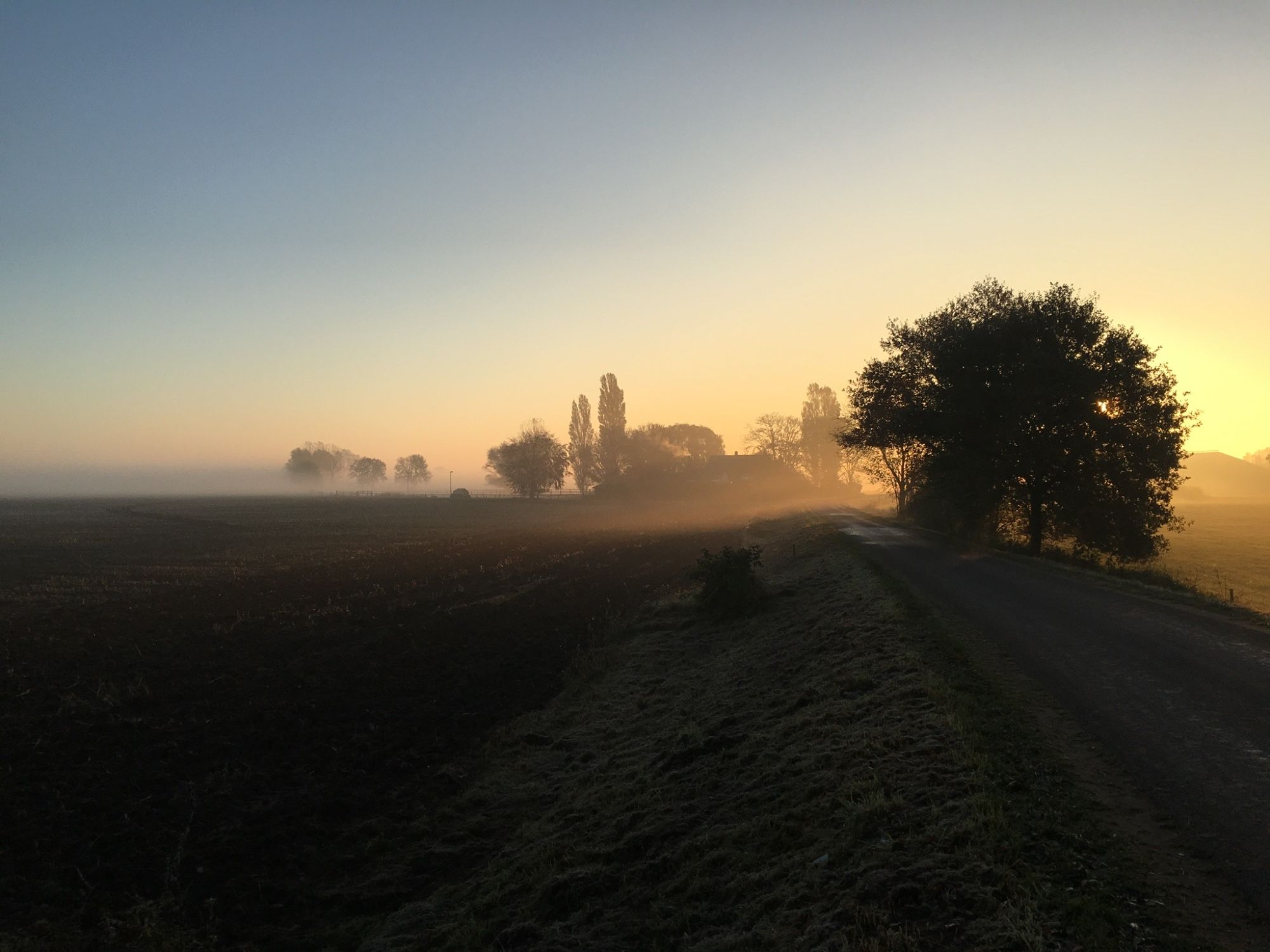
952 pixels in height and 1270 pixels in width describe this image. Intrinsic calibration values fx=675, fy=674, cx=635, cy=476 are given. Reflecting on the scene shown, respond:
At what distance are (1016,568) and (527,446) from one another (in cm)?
13460

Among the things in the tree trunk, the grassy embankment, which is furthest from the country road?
the tree trunk

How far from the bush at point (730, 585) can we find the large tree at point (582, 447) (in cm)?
12923

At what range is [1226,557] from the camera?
140 feet

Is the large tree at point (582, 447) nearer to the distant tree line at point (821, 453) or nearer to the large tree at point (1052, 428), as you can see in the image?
the distant tree line at point (821, 453)

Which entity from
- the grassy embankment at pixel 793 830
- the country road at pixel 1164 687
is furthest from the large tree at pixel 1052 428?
the grassy embankment at pixel 793 830

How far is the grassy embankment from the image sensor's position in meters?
6.04

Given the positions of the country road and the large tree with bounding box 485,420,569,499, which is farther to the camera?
the large tree with bounding box 485,420,569,499

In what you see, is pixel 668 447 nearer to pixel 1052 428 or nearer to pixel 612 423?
pixel 612 423

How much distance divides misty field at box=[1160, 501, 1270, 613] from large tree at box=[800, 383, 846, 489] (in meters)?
62.9

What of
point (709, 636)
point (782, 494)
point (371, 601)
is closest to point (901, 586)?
point (709, 636)

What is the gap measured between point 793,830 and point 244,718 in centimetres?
1300

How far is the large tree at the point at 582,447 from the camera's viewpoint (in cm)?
Result: 15500

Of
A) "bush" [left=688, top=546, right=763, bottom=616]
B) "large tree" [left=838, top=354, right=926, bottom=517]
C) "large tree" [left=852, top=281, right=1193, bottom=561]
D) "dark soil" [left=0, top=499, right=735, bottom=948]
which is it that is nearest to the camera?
"dark soil" [left=0, top=499, right=735, bottom=948]

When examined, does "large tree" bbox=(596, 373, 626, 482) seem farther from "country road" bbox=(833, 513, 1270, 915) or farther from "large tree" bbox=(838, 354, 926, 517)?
"country road" bbox=(833, 513, 1270, 915)
